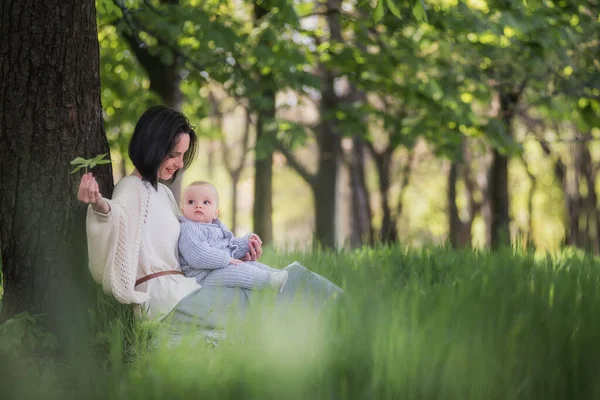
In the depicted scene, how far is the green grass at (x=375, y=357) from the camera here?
2.34m

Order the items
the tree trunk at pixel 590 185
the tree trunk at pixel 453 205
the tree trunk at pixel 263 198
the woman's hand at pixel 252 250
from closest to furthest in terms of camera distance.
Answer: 1. the woman's hand at pixel 252 250
2. the tree trunk at pixel 263 198
3. the tree trunk at pixel 453 205
4. the tree trunk at pixel 590 185

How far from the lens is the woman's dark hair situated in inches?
150

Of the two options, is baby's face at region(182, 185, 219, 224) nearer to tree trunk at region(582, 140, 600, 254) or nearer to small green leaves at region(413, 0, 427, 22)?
small green leaves at region(413, 0, 427, 22)

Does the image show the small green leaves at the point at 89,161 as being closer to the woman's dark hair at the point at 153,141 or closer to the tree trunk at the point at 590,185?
the woman's dark hair at the point at 153,141

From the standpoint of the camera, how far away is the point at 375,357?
2.43m

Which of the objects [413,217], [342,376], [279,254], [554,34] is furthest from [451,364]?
[413,217]

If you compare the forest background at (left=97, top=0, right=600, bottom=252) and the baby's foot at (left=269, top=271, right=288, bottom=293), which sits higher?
the forest background at (left=97, top=0, right=600, bottom=252)

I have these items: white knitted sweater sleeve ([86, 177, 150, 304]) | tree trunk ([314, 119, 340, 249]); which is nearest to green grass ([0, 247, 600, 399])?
white knitted sweater sleeve ([86, 177, 150, 304])

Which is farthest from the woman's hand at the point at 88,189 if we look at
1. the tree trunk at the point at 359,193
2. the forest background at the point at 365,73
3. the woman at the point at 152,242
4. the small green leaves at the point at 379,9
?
the tree trunk at the point at 359,193

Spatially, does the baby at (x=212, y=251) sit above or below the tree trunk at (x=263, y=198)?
below

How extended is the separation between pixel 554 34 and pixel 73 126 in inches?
251

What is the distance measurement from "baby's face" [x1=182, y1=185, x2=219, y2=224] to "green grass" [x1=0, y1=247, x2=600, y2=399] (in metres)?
0.87

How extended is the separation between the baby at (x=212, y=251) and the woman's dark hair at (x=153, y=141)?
0.84ft

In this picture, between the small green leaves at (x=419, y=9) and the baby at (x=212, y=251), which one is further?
the small green leaves at (x=419, y=9)
